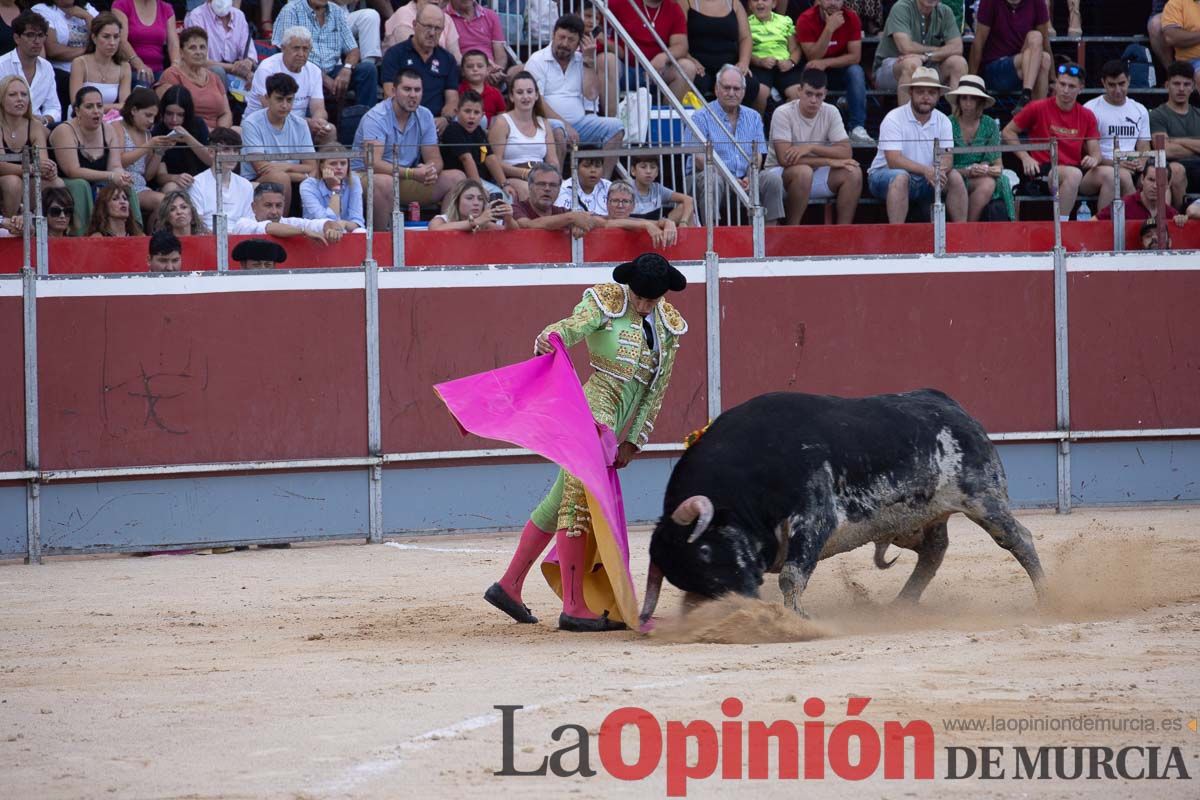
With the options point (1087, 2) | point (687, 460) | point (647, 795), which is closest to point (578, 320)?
point (687, 460)

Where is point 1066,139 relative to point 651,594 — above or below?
above

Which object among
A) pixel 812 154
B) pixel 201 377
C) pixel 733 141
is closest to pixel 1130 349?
pixel 812 154

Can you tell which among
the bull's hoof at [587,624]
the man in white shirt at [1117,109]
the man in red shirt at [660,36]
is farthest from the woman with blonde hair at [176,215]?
the man in white shirt at [1117,109]

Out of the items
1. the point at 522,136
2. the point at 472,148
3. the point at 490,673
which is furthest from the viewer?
the point at 522,136

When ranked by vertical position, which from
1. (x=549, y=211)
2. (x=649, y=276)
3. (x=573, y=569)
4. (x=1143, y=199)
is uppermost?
(x=1143, y=199)

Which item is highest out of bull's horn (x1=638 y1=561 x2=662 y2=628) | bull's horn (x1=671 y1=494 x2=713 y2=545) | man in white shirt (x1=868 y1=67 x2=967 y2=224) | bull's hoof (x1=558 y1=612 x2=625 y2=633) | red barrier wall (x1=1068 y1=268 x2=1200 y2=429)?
man in white shirt (x1=868 y1=67 x2=967 y2=224)

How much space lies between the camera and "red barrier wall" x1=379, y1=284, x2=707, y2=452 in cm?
874

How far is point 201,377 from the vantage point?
8.44 m

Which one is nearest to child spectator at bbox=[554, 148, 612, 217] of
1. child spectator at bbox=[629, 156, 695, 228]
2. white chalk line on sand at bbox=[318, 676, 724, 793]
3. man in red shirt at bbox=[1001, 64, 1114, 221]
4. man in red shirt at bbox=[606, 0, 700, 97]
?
child spectator at bbox=[629, 156, 695, 228]

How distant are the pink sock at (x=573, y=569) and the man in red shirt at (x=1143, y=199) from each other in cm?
→ 554

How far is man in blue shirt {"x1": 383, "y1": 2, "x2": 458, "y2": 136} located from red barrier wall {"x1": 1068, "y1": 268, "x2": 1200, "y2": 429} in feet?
13.2

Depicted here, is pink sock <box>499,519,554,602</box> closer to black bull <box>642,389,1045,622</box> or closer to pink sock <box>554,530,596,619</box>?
pink sock <box>554,530,596,619</box>

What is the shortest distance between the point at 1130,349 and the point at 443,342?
407 cm

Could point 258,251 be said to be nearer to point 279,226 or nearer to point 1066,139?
point 279,226
